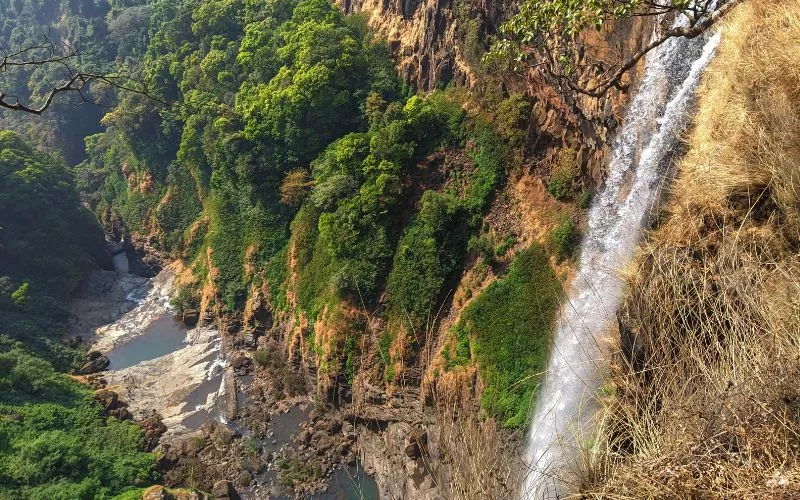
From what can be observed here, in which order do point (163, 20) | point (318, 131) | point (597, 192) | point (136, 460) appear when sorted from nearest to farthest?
point (597, 192)
point (136, 460)
point (318, 131)
point (163, 20)

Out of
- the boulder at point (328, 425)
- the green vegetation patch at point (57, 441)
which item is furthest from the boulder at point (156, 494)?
the boulder at point (328, 425)

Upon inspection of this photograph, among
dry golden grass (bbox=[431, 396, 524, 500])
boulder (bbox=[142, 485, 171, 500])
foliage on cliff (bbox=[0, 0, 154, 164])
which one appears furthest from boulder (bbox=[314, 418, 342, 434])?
foliage on cliff (bbox=[0, 0, 154, 164])

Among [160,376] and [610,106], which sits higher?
[610,106]

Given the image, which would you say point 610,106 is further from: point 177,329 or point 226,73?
point 177,329

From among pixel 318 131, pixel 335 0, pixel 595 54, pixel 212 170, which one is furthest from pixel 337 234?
pixel 335 0

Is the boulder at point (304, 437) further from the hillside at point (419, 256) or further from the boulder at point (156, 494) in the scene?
the boulder at point (156, 494)

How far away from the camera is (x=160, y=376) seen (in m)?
29.8

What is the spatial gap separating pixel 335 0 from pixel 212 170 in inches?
560

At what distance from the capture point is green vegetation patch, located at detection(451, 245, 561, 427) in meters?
18.0

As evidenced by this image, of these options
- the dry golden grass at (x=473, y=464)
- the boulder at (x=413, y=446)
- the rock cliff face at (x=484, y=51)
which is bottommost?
the boulder at (x=413, y=446)

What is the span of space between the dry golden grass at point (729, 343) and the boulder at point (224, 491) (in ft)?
64.7

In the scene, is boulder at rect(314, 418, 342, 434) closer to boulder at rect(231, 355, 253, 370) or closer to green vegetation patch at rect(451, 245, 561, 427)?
boulder at rect(231, 355, 253, 370)

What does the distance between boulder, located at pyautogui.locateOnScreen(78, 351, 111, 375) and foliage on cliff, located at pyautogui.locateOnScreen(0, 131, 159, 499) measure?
3.11ft

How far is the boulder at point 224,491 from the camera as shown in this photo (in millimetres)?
21480
